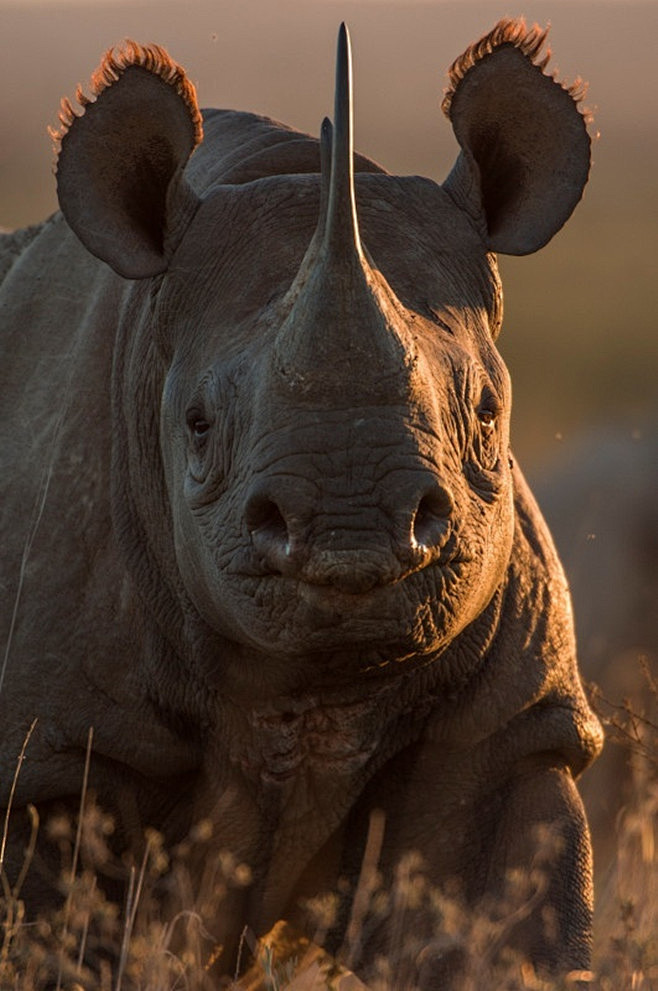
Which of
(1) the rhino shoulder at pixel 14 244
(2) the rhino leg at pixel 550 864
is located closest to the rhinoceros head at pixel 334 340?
(2) the rhino leg at pixel 550 864

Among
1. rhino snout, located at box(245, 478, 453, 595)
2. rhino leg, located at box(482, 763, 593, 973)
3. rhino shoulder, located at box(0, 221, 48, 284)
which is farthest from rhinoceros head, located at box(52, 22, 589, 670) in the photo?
rhino shoulder, located at box(0, 221, 48, 284)

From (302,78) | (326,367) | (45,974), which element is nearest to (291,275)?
(326,367)

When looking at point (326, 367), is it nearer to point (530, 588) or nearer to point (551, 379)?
point (530, 588)

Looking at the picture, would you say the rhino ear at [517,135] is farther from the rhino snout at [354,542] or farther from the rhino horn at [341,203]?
the rhino snout at [354,542]

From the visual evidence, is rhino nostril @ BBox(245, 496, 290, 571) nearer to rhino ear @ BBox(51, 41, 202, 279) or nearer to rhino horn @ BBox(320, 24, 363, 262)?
rhino horn @ BBox(320, 24, 363, 262)

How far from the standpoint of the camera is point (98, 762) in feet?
18.5

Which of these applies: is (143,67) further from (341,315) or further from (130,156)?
(341,315)

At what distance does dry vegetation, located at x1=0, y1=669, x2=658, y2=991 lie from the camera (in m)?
4.96

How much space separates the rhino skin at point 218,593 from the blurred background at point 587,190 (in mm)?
632

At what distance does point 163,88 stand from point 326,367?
1172 mm

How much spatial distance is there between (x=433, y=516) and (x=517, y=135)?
1.42 meters

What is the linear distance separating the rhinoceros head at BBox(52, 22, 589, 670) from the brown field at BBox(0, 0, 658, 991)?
34 centimetres

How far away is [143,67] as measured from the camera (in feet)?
18.4

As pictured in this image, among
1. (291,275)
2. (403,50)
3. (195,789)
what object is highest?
(403,50)
